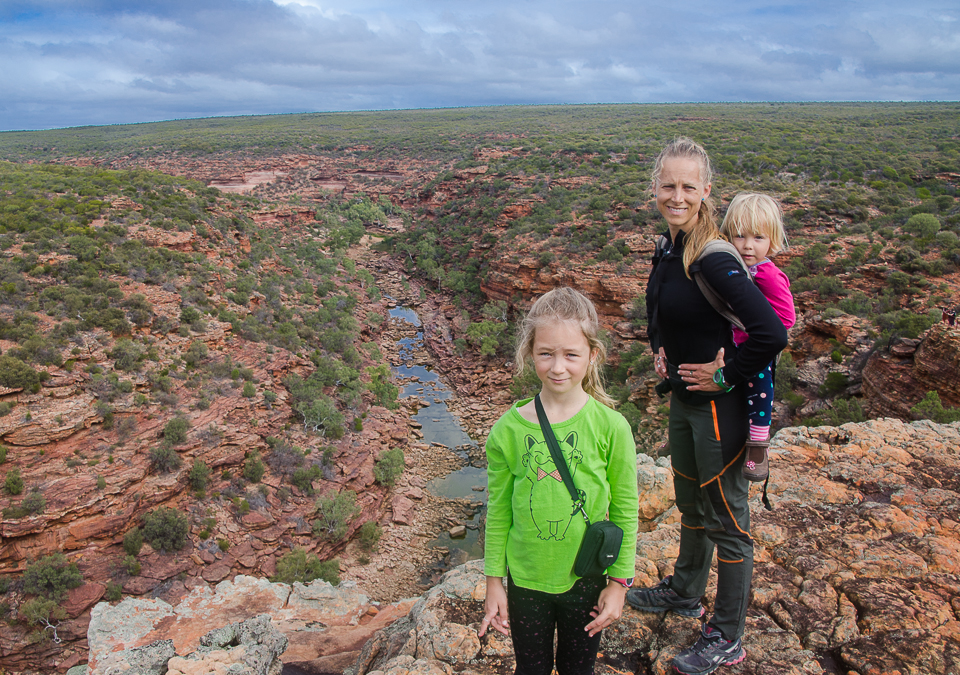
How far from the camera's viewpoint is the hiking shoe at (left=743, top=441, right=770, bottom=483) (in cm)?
245

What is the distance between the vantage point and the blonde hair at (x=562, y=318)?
2064 mm

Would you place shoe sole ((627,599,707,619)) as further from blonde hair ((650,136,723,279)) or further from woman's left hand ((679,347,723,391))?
blonde hair ((650,136,723,279))

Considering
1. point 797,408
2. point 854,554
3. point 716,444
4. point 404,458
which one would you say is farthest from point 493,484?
point 404,458

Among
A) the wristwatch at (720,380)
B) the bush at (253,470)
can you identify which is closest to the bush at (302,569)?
the bush at (253,470)

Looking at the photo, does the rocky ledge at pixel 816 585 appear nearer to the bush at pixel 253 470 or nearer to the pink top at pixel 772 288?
the pink top at pixel 772 288

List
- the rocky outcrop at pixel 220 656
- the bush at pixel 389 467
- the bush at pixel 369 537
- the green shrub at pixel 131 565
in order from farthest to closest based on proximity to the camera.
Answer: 1. the bush at pixel 389 467
2. the bush at pixel 369 537
3. the green shrub at pixel 131 565
4. the rocky outcrop at pixel 220 656

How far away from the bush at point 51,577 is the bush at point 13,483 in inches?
52.1

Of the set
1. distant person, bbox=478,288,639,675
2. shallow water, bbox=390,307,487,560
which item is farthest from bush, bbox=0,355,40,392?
distant person, bbox=478,288,639,675

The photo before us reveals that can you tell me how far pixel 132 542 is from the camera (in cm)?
972

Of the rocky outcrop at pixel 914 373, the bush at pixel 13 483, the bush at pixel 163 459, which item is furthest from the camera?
the bush at pixel 163 459

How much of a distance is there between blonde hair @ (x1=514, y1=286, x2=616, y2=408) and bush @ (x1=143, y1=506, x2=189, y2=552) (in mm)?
11029

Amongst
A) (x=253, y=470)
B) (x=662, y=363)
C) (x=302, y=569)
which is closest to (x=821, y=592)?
(x=662, y=363)

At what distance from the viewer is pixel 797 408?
10.7 metres

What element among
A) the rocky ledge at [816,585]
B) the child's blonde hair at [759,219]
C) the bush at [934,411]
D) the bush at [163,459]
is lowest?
the bush at [163,459]
